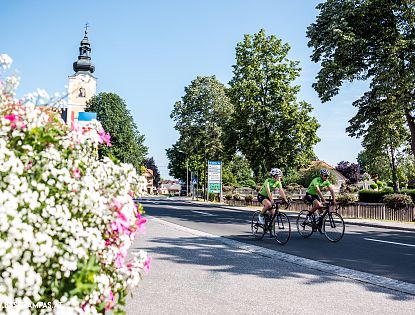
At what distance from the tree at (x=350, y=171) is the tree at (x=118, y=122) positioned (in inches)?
2411

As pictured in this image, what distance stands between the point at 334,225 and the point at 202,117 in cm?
3669

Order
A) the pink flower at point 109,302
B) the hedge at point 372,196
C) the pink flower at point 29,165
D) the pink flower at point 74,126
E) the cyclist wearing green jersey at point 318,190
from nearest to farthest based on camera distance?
the pink flower at point 29,165
the pink flower at point 109,302
the pink flower at point 74,126
the cyclist wearing green jersey at point 318,190
the hedge at point 372,196

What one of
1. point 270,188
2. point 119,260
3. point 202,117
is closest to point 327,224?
point 270,188

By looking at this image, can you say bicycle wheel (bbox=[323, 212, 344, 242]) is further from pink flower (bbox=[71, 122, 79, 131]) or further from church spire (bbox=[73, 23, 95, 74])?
church spire (bbox=[73, 23, 95, 74])

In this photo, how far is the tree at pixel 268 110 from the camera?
101 ft

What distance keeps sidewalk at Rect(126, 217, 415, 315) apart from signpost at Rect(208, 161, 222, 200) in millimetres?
30881

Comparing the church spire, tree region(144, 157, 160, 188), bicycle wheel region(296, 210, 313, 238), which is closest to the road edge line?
bicycle wheel region(296, 210, 313, 238)

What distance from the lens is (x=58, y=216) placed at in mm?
2221

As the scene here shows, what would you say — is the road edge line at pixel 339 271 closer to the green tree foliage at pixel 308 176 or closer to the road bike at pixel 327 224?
the road bike at pixel 327 224

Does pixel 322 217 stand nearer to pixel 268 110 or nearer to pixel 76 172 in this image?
pixel 76 172

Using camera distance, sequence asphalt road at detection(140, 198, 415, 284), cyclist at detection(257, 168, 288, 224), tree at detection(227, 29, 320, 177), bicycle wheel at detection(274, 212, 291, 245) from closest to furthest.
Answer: asphalt road at detection(140, 198, 415, 284) → bicycle wheel at detection(274, 212, 291, 245) → cyclist at detection(257, 168, 288, 224) → tree at detection(227, 29, 320, 177)

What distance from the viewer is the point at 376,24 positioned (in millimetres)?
21750

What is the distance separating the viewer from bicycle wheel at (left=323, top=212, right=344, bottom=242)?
10875 millimetres

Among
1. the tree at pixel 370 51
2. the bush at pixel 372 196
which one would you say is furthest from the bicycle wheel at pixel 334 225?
the bush at pixel 372 196
